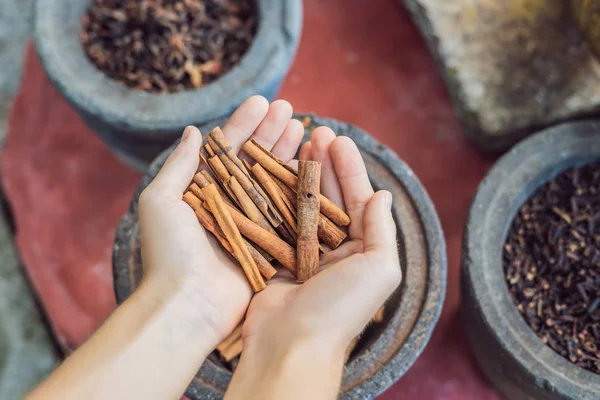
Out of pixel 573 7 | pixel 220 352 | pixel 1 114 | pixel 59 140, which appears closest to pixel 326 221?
pixel 220 352

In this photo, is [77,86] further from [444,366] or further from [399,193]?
[444,366]

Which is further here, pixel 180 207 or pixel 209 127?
pixel 209 127

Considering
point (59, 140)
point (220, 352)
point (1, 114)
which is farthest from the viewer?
point (1, 114)

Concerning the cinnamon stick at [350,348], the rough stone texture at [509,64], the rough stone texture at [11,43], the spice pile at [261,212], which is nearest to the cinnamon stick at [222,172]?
the spice pile at [261,212]

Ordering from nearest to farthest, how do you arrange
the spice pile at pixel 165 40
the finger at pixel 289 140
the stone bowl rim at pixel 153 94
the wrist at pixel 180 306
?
the wrist at pixel 180 306, the finger at pixel 289 140, the stone bowl rim at pixel 153 94, the spice pile at pixel 165 40

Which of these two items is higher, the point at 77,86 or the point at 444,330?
the point at 77,86

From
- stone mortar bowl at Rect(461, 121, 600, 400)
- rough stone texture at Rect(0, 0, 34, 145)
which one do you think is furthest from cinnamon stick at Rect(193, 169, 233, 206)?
rough stone texture at Rect(0, 0, 34, 145)

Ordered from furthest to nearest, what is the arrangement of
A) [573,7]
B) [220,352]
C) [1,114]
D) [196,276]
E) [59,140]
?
1. [1,114]
2. [59,140]
3. [573,7]
4. [220,352]
5. [196,276]

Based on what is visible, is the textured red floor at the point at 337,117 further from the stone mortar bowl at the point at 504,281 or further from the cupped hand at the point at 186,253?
the cupped hand at the point at 186,253
